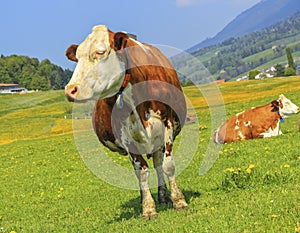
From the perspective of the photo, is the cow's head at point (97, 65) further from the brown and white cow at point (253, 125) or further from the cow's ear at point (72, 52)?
the brown and white cow at point (253, 125)

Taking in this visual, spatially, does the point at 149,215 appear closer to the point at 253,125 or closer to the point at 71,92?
the point at 71,92

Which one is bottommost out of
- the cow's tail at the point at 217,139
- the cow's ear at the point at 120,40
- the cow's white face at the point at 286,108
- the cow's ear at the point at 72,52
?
the cow's tail at the point at 217,139

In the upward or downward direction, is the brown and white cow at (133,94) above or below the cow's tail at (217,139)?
above

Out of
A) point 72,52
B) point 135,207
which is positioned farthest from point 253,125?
point 72,52

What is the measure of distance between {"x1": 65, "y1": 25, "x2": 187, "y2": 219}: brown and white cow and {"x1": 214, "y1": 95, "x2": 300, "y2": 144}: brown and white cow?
1054cm

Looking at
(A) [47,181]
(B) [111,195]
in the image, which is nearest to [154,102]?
(B) [111,195]

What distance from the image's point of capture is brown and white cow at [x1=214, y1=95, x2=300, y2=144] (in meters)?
19.5

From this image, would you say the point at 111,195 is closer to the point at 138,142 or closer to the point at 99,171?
the point at 99,171

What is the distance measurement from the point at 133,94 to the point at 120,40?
3.52 ft

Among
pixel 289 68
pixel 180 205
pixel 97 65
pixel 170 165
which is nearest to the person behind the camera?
pixel 97 65

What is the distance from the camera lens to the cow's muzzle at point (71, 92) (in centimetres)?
675

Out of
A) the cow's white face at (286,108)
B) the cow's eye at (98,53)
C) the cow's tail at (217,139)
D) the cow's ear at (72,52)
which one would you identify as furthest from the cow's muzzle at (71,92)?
the cow's white face at (286,108)

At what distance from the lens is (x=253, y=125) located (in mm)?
19594

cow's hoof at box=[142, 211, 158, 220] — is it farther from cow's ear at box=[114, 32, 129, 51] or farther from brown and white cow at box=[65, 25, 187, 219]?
cow's ear at box=[114, 32, 129, 51]
